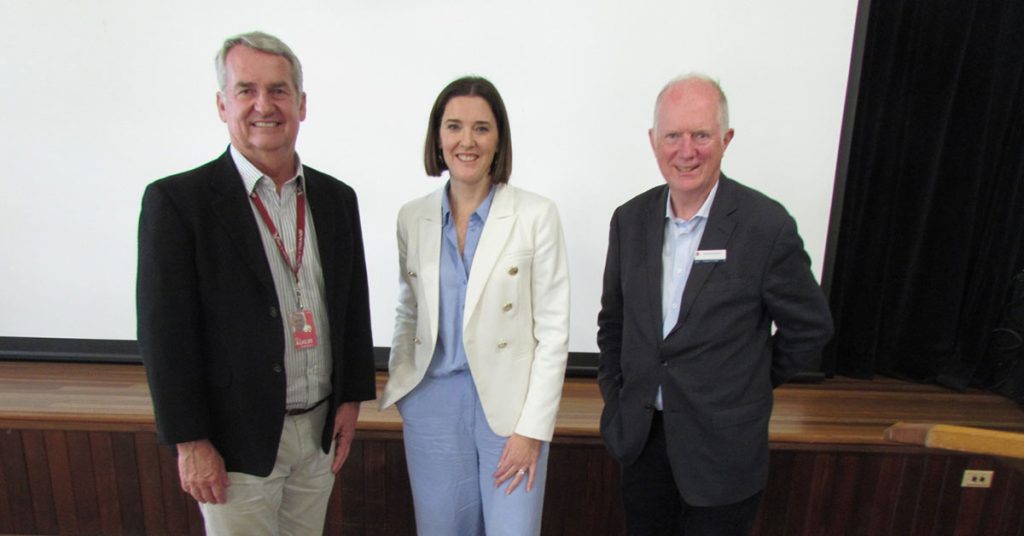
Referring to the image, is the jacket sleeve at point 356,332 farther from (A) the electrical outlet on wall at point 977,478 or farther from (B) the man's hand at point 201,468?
(A) the electrical outlet on wall at point 977,478

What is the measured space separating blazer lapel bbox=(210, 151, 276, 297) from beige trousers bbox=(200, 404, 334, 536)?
0.42m

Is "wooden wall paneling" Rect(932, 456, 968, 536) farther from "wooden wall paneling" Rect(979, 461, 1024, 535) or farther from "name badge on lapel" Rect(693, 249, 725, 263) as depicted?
"name badge on lapel" Rect(693, 249, 725, 263)

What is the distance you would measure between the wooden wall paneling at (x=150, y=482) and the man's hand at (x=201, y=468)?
1165 mm

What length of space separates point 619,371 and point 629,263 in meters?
0.36

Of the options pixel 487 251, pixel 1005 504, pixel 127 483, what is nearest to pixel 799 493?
pixel 1005 504

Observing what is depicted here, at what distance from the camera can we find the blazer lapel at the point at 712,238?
4.09ft

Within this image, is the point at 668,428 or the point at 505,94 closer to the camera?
the point at 668,428

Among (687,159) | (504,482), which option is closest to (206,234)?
(504,482)

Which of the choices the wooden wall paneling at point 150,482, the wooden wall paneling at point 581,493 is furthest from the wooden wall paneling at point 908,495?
the wooden wall paneling at point 150,482

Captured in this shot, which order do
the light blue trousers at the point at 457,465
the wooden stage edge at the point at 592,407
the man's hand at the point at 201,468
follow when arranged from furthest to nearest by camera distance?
the wooden stage edge at the point at 592,407, the light blue trousers at the point at 457,465, the man's hand at the point at 201,468

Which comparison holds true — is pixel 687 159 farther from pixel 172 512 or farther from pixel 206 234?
pixel 172 512

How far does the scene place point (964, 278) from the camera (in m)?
2.59

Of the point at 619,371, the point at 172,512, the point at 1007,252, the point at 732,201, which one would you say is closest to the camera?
the point at 732,201

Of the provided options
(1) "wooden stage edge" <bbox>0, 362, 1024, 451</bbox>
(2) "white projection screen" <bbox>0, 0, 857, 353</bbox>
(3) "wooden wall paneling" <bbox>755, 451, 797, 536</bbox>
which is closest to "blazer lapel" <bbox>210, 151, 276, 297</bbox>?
(1) "wooden stage edge" <bbox>0, 362, 1024, 451</bbox>
